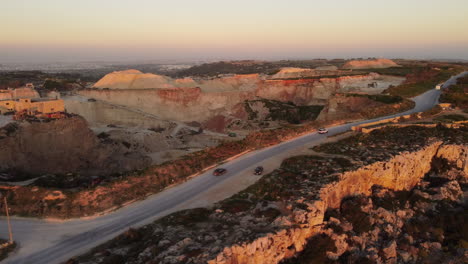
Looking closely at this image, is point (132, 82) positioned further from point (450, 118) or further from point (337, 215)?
point (337, 215)

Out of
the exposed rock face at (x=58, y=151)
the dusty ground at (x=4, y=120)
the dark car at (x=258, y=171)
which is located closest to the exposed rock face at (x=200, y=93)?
the dusty ground at (x=4, y=120)

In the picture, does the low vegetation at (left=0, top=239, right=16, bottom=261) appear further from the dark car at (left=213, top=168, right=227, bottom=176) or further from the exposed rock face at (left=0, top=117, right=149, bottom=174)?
the exposed rock face at (left=0, top=117, right=149, bottom=174)

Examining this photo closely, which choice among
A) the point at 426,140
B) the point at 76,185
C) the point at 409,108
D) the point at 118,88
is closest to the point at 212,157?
the point at 76,185

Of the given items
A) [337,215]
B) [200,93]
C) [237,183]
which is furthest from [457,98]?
[200,93]

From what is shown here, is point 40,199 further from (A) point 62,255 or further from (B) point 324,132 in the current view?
(B) point 324,132

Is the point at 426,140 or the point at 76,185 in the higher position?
the point at 426,140

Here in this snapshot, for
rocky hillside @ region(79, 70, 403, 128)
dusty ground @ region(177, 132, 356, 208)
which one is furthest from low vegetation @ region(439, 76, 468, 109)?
dusty ground @ region(177, 132, 356, 208)
